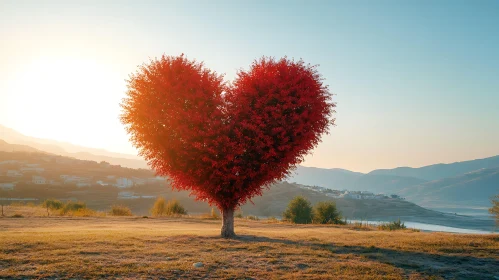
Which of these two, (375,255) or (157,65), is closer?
(375,255)

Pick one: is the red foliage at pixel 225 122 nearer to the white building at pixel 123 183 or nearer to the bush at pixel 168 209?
the bush at pixel 168 209

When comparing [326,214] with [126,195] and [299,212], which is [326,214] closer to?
[299,212]

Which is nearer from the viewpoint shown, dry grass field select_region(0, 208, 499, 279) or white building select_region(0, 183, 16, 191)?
dry grass field select_region(0, 208, 499, 279)

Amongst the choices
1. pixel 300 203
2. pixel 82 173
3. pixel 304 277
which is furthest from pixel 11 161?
pixel 304 277

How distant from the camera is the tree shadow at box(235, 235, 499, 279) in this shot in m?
13.4

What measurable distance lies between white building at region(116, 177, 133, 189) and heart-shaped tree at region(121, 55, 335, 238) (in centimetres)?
14475

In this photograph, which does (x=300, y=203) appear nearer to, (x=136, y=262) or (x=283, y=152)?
(x=283, y=152)

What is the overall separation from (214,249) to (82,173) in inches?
6749

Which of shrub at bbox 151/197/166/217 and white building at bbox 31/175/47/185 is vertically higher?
white building at bbox 31/175/47/185

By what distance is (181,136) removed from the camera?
2019cm

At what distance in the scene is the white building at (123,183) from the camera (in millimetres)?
160700

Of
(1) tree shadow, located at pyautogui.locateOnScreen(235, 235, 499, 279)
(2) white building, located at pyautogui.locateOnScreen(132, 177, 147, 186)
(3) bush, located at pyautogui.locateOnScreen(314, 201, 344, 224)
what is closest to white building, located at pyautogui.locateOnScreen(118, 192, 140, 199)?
(2) white building, located at pyautogui.locateOnScreen(132, 177, 147, 186)

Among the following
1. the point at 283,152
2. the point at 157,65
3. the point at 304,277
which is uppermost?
the point at 157,65

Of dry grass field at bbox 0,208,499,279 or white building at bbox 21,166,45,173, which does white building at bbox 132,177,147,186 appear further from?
dry grass field at bbox 0,208,499,279
